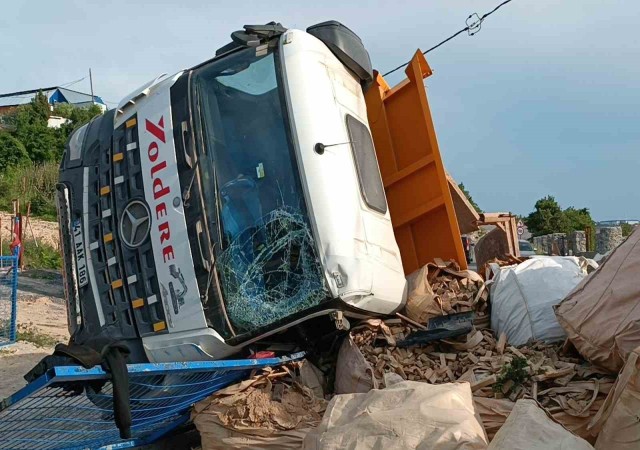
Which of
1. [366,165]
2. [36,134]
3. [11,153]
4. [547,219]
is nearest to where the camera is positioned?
[366,165]

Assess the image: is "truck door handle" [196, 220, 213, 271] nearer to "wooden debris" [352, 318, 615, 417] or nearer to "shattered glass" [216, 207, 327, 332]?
"shattered glass" [216, 207, 327, 332]

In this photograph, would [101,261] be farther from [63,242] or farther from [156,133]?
[156,133]

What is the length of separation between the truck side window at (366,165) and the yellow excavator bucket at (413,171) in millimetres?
372

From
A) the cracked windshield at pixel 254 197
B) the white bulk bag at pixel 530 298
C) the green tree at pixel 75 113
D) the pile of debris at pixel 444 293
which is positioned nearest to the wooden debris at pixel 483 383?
the white bulk bag at pixel 530 298

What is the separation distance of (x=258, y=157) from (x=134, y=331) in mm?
1155

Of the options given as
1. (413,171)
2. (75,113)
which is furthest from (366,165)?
(75,113)

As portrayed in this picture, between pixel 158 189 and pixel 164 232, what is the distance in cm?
24

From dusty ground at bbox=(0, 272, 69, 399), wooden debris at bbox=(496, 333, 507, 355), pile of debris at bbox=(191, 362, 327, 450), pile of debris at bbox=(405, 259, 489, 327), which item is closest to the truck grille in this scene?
pile of debris at bbox=(191, 362, 327, 450)

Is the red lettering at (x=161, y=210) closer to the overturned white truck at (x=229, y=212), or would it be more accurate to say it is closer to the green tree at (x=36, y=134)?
the overturned white truck at (x=229, y=212)

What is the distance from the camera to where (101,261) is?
13.2 feet

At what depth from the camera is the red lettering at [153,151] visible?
3.98 m

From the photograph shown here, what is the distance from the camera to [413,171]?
15.3ft

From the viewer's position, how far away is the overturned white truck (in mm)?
3760

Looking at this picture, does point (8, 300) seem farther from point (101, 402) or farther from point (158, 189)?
point (101, 402)
